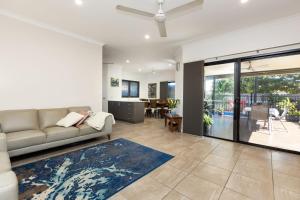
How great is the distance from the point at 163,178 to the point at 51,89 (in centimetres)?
322

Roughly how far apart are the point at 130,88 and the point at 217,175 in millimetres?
7518

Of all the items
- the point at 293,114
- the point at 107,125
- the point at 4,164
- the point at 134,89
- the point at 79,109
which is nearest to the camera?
the point at 4,164

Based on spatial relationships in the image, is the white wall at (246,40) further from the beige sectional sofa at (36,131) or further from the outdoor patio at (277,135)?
the beige sectional sofa at (36,131)

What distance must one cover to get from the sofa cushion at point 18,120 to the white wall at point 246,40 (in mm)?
3776

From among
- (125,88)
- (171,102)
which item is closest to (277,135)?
(171,102)

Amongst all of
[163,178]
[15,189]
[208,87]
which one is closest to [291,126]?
[208,87]

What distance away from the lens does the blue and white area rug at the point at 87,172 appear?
165cm

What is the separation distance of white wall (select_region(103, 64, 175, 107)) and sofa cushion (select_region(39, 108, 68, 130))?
334 centimetres

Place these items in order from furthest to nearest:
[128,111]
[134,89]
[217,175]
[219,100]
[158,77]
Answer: [134,89] < [158,77] < [128,111] < [219,100] < [217,175]

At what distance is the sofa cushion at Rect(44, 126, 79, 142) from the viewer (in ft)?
8.68

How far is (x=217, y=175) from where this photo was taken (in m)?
2.06

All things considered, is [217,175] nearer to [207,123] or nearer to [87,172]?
[87,172]

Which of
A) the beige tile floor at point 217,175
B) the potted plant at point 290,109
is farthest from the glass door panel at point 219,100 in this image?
the potted plant at point 290,109

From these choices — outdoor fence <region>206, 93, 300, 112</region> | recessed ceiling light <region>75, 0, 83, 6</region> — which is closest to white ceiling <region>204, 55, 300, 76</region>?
outdoor fence <region>206, 93, 300, 112</region>
